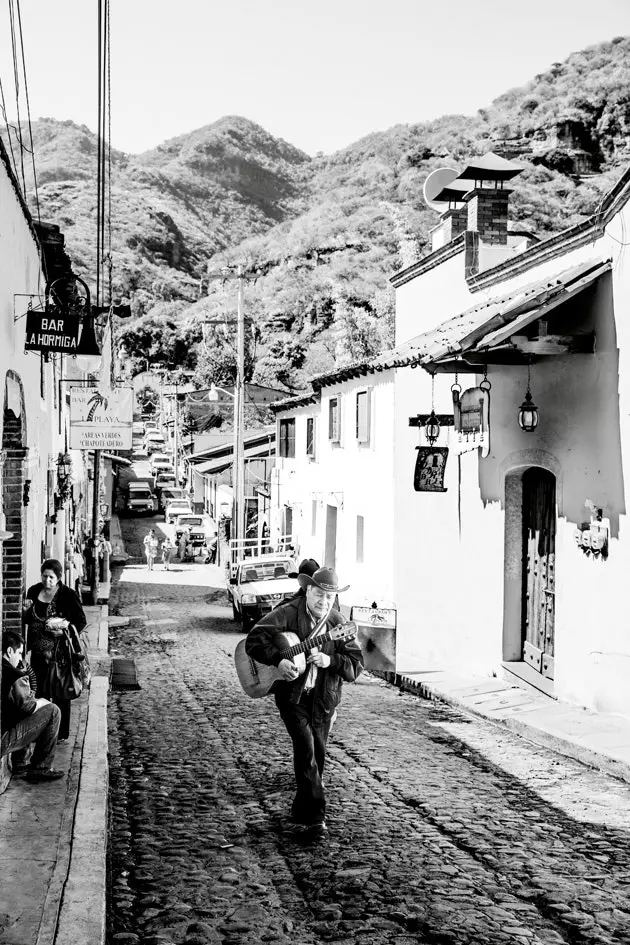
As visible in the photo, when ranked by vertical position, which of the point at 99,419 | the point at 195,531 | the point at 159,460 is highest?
the point at 159,460

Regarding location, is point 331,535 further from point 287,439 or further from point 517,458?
point 517,458

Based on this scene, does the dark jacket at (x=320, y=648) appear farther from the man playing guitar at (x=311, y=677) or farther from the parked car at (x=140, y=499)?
the parked car at (x=140, y=499)

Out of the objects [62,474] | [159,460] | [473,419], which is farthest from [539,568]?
[159,460]

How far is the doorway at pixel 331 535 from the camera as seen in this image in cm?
2545

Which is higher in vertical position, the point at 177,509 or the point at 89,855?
the point at 177,509

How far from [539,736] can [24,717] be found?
5098 millimetres

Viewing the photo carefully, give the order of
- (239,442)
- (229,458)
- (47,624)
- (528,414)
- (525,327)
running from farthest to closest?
1. (229,458)
2. (239,442)
3. (528,414)
4. (525,327)
5. (47,624)

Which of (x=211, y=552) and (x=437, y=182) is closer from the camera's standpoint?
(x=437, y=182)

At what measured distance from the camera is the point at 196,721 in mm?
9953

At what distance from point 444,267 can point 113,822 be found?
452 inches

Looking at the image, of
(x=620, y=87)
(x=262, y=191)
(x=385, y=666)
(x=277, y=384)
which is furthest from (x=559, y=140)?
(x=262, y=191)

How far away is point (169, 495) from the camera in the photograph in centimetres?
5725

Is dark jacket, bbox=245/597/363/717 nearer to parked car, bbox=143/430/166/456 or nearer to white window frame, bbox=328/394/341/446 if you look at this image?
white window frame, bbox=328/394/341/446

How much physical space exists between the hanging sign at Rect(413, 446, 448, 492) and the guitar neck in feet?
23.2
